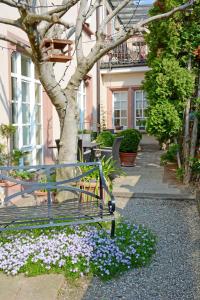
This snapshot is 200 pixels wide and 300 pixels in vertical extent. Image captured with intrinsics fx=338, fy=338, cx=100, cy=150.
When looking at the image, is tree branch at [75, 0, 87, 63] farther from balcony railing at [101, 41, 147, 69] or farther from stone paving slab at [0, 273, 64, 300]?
balcony railing at [101, 41, 147, 69]

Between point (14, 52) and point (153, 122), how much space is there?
9.80ft

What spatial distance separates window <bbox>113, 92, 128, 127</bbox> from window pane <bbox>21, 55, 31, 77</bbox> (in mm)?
7886

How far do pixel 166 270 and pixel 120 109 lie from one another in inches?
472

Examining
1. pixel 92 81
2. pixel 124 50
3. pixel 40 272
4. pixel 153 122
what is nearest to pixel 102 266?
pixel 40 272

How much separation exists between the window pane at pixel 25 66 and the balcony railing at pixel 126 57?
707 centimetres

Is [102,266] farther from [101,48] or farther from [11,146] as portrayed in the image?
[11,146]

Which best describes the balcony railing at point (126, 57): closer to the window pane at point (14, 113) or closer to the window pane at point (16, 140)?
the window pane at point (14, 113)

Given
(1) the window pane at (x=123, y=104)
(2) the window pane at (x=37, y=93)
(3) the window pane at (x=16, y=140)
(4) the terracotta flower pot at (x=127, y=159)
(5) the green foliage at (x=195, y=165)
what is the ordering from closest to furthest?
1. (5) the green foliage at (x=195, y=165)
2. (3) the window pane at (x=16, y=140)
3. (2) the window pane at (x=37, y=93)
4. (4) the terracotta flower pot at (x=127, y=159)
5. (1) the window pane at (x=123, y=104)

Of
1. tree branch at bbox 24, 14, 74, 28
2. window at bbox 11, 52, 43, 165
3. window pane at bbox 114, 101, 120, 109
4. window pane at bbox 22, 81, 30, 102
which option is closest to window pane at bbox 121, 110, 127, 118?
window pane at bbox 114, 101, 120, 109

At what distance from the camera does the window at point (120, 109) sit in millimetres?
14742

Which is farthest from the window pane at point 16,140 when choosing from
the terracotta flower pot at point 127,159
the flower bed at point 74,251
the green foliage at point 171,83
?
the terracotta flower pot at point 127,159

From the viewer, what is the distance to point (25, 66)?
7.14 meters

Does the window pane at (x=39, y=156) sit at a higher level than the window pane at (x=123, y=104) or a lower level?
lower

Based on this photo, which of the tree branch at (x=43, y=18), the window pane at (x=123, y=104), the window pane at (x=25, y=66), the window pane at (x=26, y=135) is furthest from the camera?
the window pane at (x=123, y=104)
